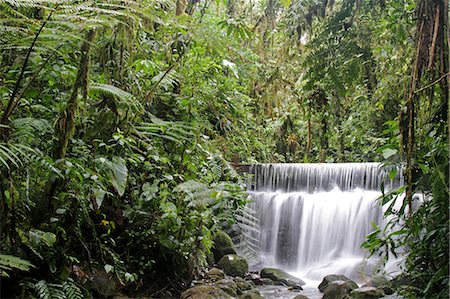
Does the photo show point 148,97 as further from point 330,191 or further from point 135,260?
point 330,191

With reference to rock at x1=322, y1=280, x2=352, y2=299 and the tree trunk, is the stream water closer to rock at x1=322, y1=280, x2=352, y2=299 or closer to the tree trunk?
rock at x1=322, y1=280, x2=352, y2=299

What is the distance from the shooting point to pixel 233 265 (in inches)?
225

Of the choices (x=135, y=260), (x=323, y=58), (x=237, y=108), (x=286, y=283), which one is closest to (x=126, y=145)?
(x=135, y=260)

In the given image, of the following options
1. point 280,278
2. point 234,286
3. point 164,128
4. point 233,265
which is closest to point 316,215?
point 280,278

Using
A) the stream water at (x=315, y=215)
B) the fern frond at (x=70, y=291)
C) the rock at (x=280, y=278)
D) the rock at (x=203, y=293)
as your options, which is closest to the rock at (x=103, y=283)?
the fern frond at (x=70, y=291)

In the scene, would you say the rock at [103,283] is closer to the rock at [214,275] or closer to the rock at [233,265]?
the rock at [214,275]

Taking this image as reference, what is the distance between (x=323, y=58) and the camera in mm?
3369

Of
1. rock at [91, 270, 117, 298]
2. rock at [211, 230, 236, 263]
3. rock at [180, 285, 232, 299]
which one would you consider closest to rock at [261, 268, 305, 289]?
rock at [211, 230, 236, 263]

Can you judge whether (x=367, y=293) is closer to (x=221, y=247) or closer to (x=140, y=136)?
(x=221, y=247)

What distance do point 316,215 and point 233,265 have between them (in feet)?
8.90

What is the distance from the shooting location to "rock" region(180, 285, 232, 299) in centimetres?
370

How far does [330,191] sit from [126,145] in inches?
232

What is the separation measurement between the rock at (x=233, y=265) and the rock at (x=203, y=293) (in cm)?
164

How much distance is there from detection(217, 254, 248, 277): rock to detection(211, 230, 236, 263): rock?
27cm
